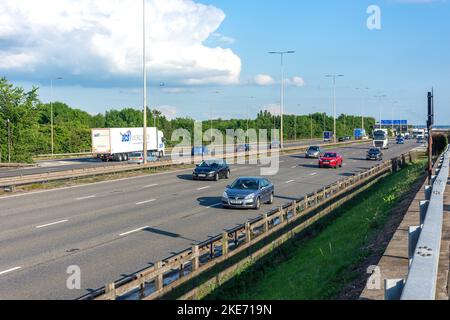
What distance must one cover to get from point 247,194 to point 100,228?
722 centimetres

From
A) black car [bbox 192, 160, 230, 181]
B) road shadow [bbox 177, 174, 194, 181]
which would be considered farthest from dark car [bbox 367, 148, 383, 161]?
black car [bbox 192, 160, 230, 181]

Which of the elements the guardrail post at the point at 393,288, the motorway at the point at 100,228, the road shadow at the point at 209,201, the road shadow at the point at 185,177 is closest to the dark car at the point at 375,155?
the road shadow at the point at 185,177

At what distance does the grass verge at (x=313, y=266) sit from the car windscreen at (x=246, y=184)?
534 cm

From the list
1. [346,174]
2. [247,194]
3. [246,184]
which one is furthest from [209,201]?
[346,174]

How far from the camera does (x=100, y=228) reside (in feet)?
63.4

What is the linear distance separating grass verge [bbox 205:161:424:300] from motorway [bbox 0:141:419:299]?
2855 millimetres

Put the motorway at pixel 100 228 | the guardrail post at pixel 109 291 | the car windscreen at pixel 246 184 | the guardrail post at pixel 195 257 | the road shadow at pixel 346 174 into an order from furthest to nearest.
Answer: the road shadow at pixel 346 174
the car windscreen at pixel 246 184
the motorway at pixel 100 228
the guardrail post at pixel 195 257
the guardrail post at pixel 109 291

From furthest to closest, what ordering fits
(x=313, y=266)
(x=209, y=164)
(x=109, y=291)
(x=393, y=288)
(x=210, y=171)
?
(x=209, y=164)
(x=210, y=171)
(x=313, y=266)
(x=109, y=291)
(x=393, y=288)

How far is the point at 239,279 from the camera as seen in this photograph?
12.8m

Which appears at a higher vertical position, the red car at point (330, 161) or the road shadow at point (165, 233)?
the red car at point (330, 161)

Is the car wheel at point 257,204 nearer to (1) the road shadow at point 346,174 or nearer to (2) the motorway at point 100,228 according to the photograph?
(2) the motorway at point 100,228

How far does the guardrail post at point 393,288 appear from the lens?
5930mm
